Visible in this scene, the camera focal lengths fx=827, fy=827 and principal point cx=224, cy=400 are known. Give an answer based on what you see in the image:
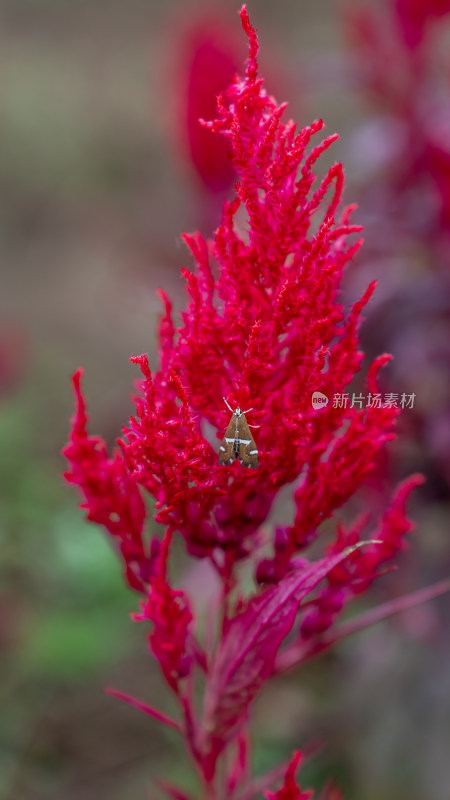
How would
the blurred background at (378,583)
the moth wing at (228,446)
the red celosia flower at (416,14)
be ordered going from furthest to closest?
1. the red celosia flower at (416,14)
2. the blurred background at (378,583)
3. the moth wing at (228,446)

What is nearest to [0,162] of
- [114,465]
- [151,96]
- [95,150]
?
[95,150]

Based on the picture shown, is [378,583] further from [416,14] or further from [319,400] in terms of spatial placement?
[416,14]

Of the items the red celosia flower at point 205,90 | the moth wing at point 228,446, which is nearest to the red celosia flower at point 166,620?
the moth wing at point 228,446

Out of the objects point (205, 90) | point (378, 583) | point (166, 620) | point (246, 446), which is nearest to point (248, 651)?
point (166, 620)

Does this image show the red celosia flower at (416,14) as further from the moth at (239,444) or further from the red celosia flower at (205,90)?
the moth at (239,444)

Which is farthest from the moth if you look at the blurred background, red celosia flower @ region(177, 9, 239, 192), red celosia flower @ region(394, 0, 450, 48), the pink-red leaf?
red celosia flower @ region(394, 0, 450, 48)

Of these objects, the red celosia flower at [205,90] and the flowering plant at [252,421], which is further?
the red celosia flower at [205,90]

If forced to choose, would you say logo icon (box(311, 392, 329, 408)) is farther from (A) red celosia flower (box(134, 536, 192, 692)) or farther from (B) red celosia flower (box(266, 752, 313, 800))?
(B) red celosia flower (box(266, 752, 313, 800))

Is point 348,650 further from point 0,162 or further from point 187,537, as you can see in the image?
point 0,162
